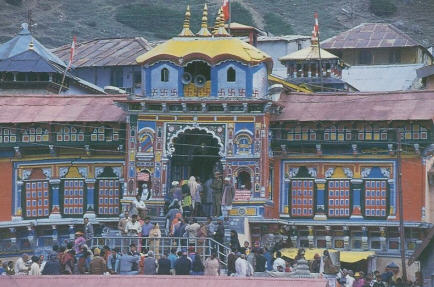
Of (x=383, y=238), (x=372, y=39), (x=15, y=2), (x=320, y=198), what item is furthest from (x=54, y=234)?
(x=15, y=2)

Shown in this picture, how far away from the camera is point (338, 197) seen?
250 ft

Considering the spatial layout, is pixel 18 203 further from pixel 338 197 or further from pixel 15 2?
pixel 15 2

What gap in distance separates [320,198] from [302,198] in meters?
0.61

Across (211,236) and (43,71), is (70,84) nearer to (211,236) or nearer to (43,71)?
(43,71)

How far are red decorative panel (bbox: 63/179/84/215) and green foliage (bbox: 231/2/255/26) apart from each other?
202ft

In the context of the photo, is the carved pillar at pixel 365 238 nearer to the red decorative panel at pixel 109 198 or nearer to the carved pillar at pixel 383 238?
the carved pillar at pixel 383 238

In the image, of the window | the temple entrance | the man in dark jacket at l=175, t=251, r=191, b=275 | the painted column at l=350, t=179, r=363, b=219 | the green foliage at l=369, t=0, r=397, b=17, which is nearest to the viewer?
the man in dark jacket at l=175, t=251, r=191, b=275

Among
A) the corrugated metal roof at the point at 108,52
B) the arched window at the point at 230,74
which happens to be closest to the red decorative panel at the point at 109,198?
the arched window at the point at 230,74

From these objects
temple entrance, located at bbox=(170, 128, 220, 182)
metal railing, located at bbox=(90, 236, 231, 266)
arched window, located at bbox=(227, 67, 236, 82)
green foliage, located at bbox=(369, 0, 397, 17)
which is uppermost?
green foliage, located at bbox=(369, 0, 397, 17)

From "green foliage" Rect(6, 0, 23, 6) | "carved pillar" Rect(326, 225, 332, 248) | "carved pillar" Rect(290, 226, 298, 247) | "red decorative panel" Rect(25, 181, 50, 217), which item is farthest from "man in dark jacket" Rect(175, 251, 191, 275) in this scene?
"green foliage" Rect(6, 0, 23, 6)

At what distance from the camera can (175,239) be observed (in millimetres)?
69562

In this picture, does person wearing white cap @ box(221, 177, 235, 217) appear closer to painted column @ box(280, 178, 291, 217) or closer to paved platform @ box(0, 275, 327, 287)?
painted column @ box(280, 178, 291, 217)

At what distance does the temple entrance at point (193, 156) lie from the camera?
76.4 m

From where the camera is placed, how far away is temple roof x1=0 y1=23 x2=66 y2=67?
90562 millimetres
